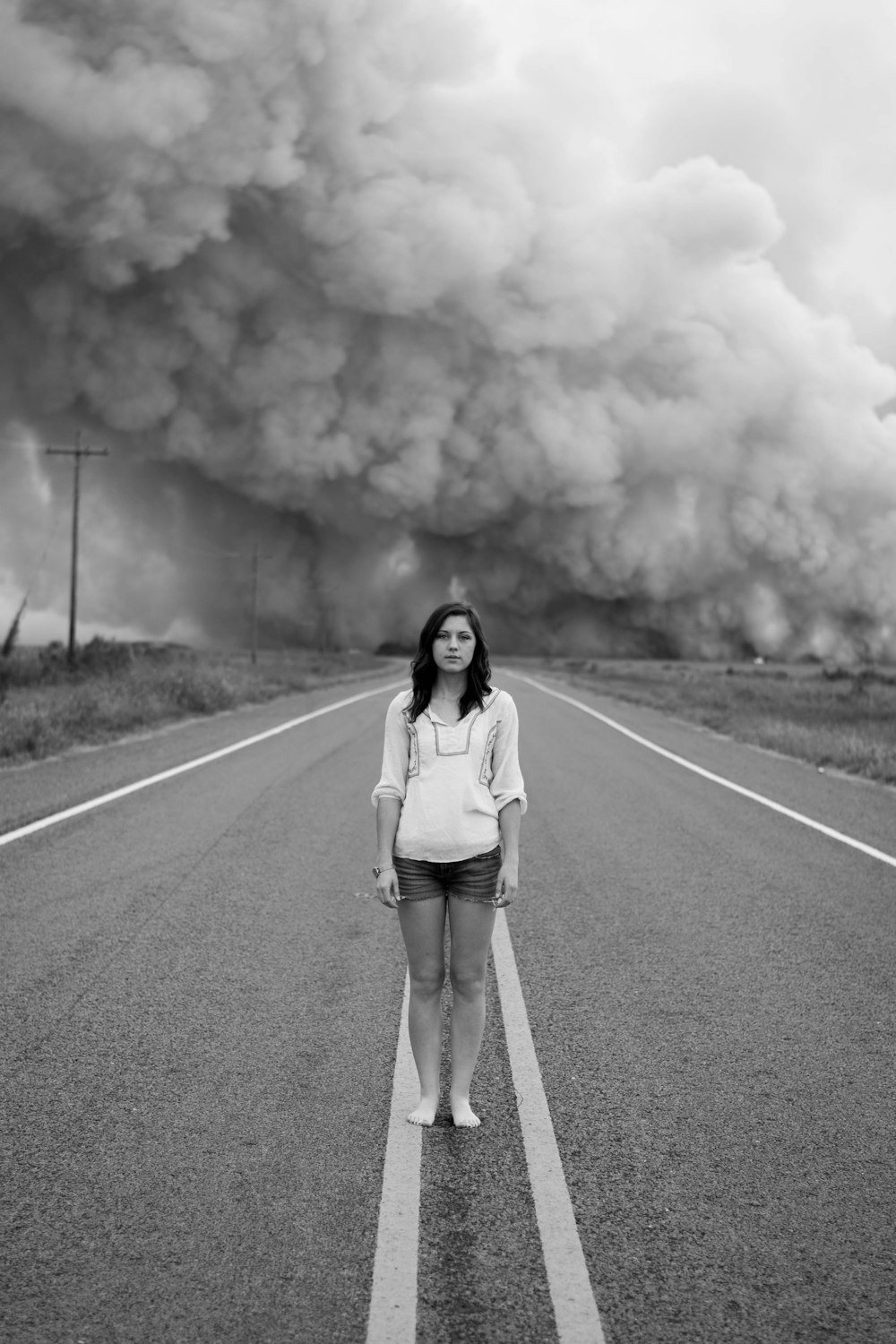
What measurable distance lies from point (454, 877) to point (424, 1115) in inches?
29.3

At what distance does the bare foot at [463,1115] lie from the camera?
3.46 m

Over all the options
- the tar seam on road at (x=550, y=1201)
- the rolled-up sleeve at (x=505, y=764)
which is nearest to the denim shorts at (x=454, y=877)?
the rolled-up sleeve at (x=505, y=764)

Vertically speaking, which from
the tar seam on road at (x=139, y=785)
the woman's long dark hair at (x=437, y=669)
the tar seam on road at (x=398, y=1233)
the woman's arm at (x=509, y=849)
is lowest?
the tar seam on road at (x=398, y=1233)

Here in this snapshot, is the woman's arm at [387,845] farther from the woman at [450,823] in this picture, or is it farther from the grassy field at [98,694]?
the grassy field at [98,694]

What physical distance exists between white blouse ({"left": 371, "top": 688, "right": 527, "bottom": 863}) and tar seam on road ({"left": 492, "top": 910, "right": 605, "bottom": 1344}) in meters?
0.87

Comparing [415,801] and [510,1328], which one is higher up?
[415,801]

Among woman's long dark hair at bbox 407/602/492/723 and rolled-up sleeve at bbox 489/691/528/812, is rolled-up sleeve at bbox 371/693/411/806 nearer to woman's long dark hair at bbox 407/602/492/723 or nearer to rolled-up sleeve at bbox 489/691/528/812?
woman's long dark hair at bbox 407/602/492/723

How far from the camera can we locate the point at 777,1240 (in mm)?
2836

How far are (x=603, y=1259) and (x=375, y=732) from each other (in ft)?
46.9

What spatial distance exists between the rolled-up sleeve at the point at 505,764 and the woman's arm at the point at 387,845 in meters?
0.31

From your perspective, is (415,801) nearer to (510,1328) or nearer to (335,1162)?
(335,1162)

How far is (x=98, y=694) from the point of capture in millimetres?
20500

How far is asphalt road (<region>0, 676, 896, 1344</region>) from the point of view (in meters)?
2.58

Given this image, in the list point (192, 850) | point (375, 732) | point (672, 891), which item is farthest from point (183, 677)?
point (672, 891)
